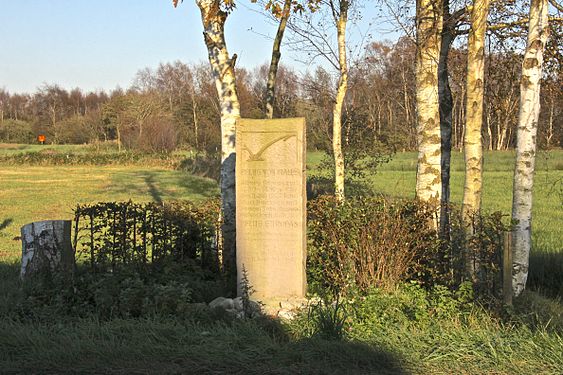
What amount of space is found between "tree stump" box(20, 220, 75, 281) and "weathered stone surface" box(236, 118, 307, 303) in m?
2.39

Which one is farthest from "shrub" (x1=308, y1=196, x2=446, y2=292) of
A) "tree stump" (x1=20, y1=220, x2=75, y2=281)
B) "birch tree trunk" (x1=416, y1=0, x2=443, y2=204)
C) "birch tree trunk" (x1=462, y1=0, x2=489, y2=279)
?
"tree stump" (x1=20, y1=220, x2=75, y2=281)

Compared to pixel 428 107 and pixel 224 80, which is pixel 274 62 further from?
pixel 428 107

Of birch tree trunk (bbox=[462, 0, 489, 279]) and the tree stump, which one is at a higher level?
birch tree trunk (bbox=[462, 0, 489, 279])

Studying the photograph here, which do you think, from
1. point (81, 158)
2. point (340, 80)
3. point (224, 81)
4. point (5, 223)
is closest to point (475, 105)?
point (224, 81)

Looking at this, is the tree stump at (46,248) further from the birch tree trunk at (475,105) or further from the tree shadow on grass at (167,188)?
the tree shadow on grass at (167,188)

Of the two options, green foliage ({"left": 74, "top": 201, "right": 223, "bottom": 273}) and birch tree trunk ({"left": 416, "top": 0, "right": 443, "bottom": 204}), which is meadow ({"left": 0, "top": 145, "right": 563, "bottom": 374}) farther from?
birch tree trunk ({"left": 416, "top": 0, "right": 443, "bottom": 204})

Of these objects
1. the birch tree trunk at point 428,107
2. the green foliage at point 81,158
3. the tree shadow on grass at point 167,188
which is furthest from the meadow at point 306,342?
the green foliage at point 81,158

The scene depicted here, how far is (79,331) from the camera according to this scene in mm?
5418

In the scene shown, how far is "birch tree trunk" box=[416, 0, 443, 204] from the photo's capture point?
8.83 meters

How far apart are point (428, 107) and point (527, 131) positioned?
168 cm

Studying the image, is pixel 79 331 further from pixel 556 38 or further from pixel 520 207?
pixel 556 38

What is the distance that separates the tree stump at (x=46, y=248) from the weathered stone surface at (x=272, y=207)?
7.84 feet

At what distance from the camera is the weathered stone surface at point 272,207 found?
7.20 m

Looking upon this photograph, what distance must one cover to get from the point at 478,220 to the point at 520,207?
96 cm
